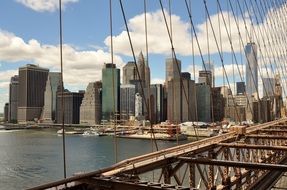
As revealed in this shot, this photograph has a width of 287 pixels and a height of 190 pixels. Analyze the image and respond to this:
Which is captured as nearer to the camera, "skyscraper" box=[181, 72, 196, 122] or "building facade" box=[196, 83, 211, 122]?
"skyscraper" box=[181, 72, 196, 122]

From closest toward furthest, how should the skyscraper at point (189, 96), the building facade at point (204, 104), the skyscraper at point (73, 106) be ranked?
the skyscraper at point (189, 96) < the building facade at point (204, 104) < the skyscraper at point (73, 106)

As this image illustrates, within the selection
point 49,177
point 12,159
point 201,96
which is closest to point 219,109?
point 201,96

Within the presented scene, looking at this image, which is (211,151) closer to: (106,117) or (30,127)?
(106,117)

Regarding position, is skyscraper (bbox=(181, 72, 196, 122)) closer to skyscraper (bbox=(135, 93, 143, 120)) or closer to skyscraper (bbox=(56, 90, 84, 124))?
skyscraper (bbox=(135, 93, 143, 120))

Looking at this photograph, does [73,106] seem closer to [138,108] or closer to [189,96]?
[138,108]

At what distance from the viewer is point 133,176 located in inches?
210

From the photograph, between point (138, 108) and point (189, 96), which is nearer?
point (189, 96)

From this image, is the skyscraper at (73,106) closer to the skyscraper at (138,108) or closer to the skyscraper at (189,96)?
the skyscraper at (138,108)

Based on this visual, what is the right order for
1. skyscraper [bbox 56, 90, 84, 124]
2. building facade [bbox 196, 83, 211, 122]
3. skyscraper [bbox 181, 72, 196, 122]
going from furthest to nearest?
1. skyscraper [bbox 56, 90, 84, 124]
2. building facade [bbox 196, 83, 211, 122]
3. skyscraper [bbox 181, 72, 196, 122]

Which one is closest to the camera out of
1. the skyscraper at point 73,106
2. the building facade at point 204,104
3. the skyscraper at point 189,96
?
the skyscraper at point 189,96

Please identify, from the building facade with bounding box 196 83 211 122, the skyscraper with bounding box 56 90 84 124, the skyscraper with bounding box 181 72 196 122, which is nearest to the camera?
the skyscraper with bounding box 181 72 196 122

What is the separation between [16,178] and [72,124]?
125m

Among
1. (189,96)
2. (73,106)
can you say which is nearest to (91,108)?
(73,106)

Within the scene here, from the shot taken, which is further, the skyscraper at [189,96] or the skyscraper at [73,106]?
the skyscraper at [73,106]
